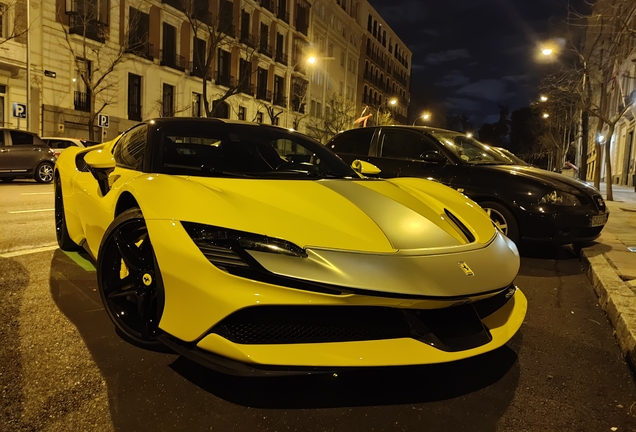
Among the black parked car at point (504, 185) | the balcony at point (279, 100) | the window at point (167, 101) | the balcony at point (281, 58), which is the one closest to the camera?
the black parked car at point (504, 185)

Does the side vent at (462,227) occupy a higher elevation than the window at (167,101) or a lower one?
lower

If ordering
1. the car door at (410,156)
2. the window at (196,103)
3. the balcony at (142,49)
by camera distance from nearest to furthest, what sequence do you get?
the car door at (410,156)
the balcony at (142,49)
the window at (196,103)

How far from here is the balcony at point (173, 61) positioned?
27756mm

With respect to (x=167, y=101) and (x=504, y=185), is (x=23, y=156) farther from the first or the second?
(x=167, y=101)

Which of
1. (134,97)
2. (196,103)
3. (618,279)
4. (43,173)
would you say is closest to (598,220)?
(618,279)

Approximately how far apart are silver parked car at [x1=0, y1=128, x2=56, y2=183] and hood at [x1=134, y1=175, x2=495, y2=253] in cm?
1297

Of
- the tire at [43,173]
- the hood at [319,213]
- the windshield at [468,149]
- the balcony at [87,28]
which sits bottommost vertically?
the tire at [43,173]

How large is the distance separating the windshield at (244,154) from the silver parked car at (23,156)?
12445mm

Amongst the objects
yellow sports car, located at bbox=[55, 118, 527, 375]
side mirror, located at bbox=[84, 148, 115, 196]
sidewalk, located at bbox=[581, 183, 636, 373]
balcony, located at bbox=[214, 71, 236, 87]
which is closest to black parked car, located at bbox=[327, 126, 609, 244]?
sidewalk, located at bbox=[581, 183, 636, 373]

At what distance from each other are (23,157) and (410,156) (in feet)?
38.8

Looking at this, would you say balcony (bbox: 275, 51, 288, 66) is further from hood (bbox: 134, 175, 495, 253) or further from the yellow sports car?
hood (bbox: 134, 175, 495, 253)

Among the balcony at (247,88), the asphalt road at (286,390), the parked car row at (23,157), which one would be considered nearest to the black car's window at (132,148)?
the asphalt road at (286,390)

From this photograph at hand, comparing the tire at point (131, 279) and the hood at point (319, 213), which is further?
the tire at point (131, 279)

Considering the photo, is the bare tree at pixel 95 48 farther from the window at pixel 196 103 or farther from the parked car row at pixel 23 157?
the parked car row at pixel 23 157
